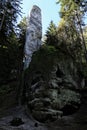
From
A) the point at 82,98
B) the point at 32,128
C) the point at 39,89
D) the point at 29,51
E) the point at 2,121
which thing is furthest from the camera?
the point at 29,51

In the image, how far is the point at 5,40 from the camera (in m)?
24.8

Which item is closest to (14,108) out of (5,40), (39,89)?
(39,89)

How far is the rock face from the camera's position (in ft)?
99.5

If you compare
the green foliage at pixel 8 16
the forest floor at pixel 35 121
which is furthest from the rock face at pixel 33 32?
the forest floor at pixel 35 121

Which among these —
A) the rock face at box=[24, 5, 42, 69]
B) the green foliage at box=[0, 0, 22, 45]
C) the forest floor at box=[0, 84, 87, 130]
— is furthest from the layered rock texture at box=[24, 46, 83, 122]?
the rock face at box=[24, 5, 42, 69]

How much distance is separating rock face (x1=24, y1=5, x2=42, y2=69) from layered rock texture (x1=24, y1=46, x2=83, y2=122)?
646 cm

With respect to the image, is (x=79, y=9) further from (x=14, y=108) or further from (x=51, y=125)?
(x=51, y=125)

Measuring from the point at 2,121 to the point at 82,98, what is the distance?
777cm

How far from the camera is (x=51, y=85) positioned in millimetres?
20281

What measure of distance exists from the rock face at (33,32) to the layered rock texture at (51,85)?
646cm

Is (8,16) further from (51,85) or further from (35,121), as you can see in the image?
(35,121)

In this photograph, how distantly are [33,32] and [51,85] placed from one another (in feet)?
45.0

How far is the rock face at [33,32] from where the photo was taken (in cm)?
3034

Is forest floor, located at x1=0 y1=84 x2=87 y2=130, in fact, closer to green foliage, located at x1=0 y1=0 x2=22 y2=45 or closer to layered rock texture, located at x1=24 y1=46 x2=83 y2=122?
layered rock texture, located at x1=24 y1=46 x2=83 y2=122
